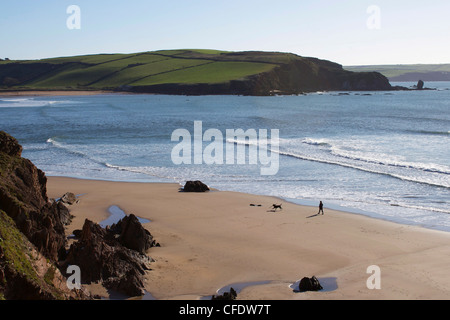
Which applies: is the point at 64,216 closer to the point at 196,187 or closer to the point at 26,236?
the point at 26,236

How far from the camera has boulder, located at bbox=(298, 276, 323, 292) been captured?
13.5 metres

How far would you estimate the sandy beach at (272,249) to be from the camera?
45.3ft

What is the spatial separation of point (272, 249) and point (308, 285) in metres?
3.97

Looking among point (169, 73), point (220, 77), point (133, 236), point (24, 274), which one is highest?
point (169, 73)

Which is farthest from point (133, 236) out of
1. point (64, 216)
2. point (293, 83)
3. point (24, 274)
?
point (293, 83)

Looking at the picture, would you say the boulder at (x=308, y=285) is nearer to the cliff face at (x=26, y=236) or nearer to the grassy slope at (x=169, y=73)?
the cliff face at (x=26, y=236)

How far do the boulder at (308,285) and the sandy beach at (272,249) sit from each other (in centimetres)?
19

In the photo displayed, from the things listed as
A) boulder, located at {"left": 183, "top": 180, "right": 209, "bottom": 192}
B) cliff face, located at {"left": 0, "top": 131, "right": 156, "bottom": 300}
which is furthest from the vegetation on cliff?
cliff face, located at {"left": 0, "top": 131, "right": 156, "bottom": 300}

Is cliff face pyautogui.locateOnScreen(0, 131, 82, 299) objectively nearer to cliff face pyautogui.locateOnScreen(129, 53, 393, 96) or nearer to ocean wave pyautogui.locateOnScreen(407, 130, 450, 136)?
ocean wave pyautogui.locateOnScreen(407, 130, 450, 136)

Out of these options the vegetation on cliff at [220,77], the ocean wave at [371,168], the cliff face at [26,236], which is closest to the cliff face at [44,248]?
the cliff face at [26,236]

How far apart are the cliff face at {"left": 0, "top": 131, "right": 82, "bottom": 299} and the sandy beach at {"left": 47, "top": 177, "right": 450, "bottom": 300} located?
3116 millimetres

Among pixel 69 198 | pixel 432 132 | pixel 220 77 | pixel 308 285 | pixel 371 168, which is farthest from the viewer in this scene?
pixel 220 77

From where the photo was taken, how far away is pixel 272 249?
1745cm

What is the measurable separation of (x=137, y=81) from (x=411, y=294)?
171280mm
